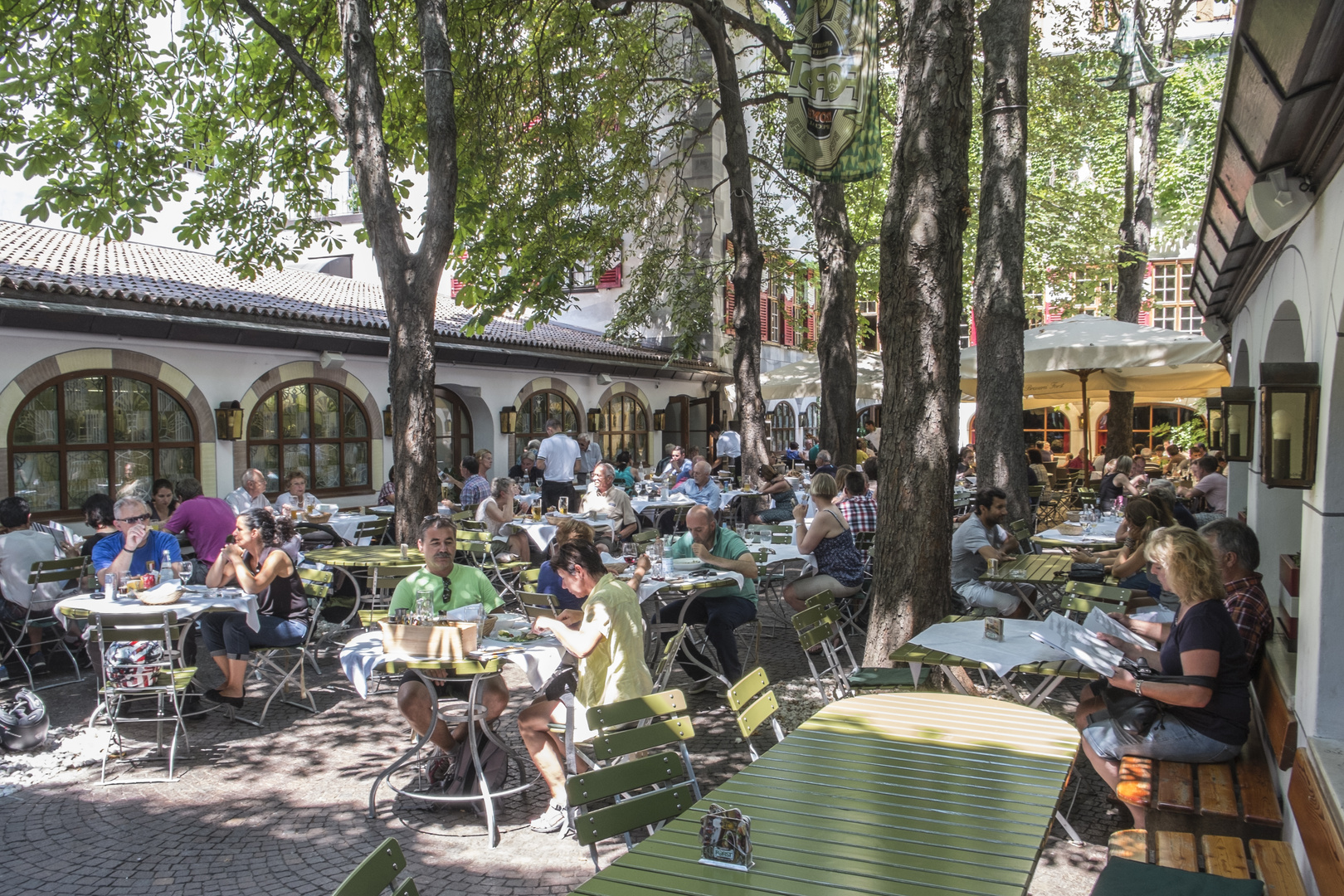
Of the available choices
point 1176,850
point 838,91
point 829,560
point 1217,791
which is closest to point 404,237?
point 838,91

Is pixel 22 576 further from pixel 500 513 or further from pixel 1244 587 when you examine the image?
pixel 1244 587

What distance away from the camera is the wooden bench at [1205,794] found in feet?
11.3

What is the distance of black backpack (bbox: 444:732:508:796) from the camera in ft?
15.6

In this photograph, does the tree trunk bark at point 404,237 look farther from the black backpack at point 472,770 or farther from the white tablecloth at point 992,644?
the white tablecloth at point 992,644

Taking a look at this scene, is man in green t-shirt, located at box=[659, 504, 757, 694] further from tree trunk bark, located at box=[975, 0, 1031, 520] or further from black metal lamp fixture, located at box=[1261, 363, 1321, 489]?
tree trunk bark, located at box=[975, 0, 1031, 520]

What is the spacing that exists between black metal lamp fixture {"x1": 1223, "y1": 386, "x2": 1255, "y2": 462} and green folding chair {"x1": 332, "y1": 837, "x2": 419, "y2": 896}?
580 cm

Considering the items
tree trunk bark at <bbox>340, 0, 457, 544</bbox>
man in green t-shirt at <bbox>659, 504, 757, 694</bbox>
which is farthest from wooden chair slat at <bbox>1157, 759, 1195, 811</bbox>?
tree trunk bark at <bbox>340, 0, 457, 544</bbox>

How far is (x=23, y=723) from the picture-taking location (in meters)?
5.40

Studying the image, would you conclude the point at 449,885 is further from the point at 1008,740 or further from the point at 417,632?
the point at 1008,740

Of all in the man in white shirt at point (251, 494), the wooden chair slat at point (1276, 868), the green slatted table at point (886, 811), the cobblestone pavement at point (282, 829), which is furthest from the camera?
the man in white shirt at point (251, 494)

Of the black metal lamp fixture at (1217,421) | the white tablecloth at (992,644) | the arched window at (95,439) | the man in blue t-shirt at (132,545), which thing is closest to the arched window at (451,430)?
the arched window at (95,439)

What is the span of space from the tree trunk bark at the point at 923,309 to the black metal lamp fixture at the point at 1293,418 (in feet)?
6.31

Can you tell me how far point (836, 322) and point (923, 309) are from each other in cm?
888

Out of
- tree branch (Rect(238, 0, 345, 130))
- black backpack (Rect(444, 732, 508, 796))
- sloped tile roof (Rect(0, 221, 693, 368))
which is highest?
tree branch (Rect(238, 0, 345, 130))
